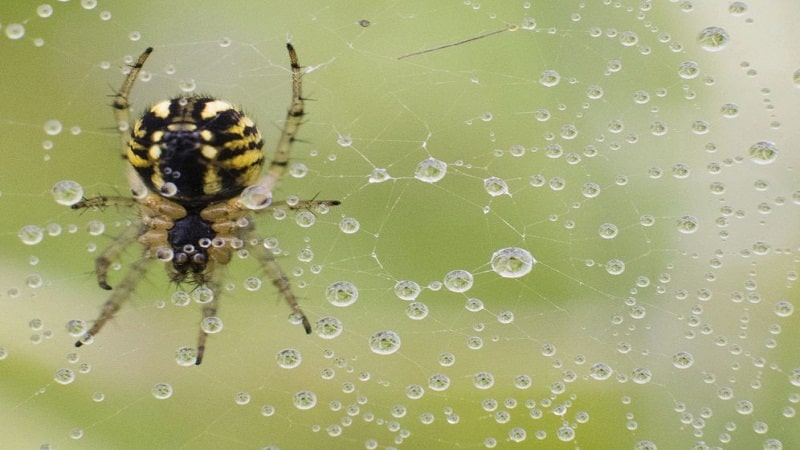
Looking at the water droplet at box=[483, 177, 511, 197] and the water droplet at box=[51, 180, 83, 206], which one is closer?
the water droplet at box=[51, 180, 83, 206]

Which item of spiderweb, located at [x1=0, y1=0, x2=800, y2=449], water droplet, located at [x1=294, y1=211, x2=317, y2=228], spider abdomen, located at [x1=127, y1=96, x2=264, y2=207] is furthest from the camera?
spiderweb, located at [x1=0, y1=0, x2=800, y2=449]

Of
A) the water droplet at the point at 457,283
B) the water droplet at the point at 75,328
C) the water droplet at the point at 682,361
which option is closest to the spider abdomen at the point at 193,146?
the water droplet at the point at 75,328

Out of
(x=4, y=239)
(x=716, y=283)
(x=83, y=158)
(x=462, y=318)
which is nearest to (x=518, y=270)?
(x=462, y=318)

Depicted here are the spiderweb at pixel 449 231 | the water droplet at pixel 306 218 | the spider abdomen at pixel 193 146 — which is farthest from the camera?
the spiderweb at pixel 449 231

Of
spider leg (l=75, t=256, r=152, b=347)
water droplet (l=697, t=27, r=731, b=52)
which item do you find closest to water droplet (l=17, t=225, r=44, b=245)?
spider leg (l=75, t=256, r=152, b=347)

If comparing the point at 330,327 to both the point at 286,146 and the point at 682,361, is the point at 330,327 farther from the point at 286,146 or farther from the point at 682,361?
the point at 682,361

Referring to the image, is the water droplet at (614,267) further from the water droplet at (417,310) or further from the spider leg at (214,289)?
the spider leg at (214,289)

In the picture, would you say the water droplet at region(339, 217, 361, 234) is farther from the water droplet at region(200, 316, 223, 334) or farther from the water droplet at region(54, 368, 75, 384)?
the water droplet at region(54, 368, 75, 384)
